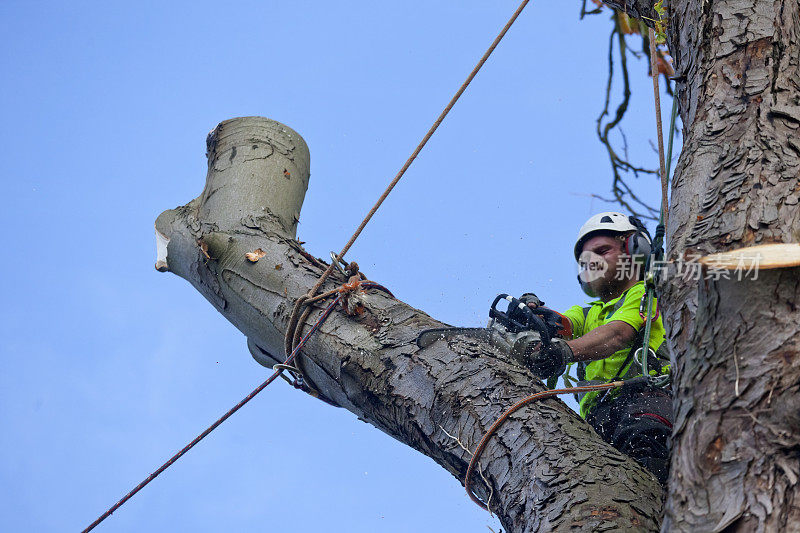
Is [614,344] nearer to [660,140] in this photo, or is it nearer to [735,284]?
[660,140]

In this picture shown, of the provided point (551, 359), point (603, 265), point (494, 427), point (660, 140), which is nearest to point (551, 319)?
point (551, 359)

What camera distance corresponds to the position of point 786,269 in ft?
5.19

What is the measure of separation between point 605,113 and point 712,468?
355 centimetres

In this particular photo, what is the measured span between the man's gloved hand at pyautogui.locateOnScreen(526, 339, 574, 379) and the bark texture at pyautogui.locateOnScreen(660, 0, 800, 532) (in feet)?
3.15

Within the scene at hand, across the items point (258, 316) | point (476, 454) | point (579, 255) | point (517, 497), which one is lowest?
point (517, 497)

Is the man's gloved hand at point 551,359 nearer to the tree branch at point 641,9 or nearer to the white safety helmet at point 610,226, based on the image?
the white safety helmet at point 610,226

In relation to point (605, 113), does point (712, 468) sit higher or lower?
lower

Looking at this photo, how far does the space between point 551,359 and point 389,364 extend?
671 mm

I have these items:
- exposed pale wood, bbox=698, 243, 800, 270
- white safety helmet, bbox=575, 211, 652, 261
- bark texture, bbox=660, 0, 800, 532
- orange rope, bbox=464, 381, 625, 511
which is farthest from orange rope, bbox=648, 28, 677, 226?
white safety helmet, bbox=575, 211, 652, 261

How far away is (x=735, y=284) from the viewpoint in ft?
5.25

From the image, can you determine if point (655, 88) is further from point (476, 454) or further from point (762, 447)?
point (762, 447)

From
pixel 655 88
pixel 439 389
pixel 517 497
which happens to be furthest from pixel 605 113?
pixel 517 497

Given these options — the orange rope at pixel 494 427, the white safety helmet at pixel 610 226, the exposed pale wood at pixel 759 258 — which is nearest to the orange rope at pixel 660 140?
the orange rope at pixel 494 427

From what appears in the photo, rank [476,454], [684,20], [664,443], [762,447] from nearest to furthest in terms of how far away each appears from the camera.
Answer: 1. [762,447]
2. [476,454]
3. [684,20]
4. [664,443]
